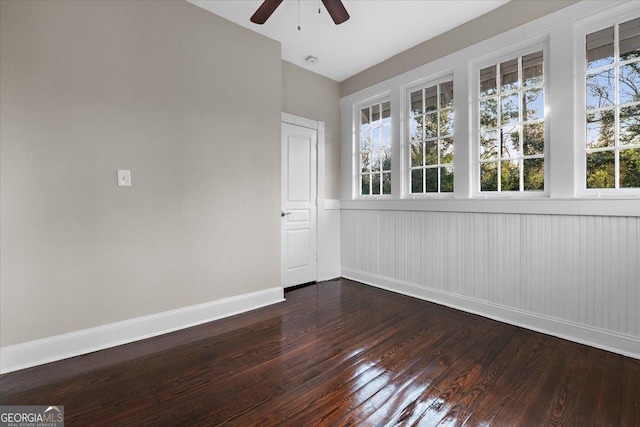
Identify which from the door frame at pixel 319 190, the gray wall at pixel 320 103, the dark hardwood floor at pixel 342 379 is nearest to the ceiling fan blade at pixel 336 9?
the gray wall at pixel 320 103

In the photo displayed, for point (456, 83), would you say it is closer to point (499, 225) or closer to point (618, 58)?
point (618, 58)

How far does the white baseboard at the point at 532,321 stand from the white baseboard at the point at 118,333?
5.86ft

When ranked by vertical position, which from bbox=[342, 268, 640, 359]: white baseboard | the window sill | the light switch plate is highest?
the light switch plate

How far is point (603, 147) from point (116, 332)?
13.5 feet

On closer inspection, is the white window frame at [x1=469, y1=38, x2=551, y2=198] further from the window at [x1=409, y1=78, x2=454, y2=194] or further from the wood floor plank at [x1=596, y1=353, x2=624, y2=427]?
the wood floor plank at [x1=596, y1=353, x2=624, y2=427]

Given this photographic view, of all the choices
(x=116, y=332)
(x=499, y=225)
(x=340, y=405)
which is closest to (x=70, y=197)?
(x=116, y=332)

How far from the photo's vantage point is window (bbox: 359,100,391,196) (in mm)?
3900

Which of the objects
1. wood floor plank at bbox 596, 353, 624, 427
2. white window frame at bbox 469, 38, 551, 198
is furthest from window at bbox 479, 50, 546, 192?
wood floor plank at bbox 596, 353, 624, 427

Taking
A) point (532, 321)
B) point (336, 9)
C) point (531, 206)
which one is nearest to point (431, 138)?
point (531, 206)

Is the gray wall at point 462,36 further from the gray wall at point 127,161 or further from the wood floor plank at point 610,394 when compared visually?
the wood floor plank at point 610,394

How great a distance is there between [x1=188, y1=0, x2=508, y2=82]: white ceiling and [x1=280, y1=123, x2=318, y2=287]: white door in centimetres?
96

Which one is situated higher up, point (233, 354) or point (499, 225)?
point (499, 225)

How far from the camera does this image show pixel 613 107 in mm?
2254

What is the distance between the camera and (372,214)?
394cm
